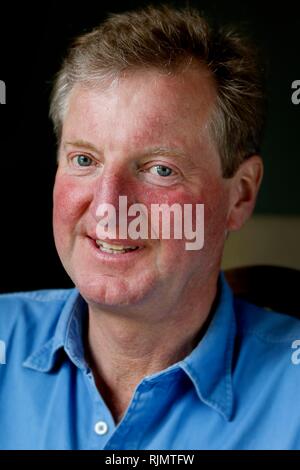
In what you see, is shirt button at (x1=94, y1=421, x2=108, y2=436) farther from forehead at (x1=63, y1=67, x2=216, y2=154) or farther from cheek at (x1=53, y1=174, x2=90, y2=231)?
forehead at (x1=63, y1=67, x2=216, y2=154)

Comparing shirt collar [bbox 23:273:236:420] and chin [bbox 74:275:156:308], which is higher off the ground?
chin [bbox 74:275:156:308]

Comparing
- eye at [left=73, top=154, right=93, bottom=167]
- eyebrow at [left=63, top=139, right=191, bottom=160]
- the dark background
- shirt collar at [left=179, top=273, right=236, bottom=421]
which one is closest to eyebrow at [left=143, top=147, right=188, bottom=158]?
eyebrow at [left=63, top=139, right=191, bottom=160]

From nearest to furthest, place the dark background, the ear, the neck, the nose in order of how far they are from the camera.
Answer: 1. the nose
2. the neck
3. the ear
4. the dark background

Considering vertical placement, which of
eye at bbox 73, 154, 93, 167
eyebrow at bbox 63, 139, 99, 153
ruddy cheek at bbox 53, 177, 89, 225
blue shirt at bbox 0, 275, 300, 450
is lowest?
blue shirt at bbox 0, 275, 300, 450

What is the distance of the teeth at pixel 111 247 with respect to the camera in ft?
4.05

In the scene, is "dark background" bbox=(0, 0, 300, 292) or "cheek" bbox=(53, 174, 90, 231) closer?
"cheek" bbox=(53, 174, 90, 231)

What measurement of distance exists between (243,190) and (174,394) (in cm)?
42

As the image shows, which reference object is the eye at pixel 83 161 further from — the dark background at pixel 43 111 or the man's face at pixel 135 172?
the dark background at pixel 43 111

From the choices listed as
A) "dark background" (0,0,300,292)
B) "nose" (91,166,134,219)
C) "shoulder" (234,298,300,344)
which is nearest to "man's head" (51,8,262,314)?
"nose" (91,166,134,219)

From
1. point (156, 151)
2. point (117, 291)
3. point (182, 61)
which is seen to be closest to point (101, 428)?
point (117, 291)

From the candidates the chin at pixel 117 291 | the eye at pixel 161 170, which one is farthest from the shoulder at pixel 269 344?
the eye at pixel 161 170

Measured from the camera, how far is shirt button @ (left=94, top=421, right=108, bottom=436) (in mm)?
1275

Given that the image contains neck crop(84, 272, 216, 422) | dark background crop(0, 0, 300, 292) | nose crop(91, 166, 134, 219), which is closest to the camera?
→ nose crop(91, 166, 134, 219)

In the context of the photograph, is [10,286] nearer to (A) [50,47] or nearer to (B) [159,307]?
(A) [50,47]
